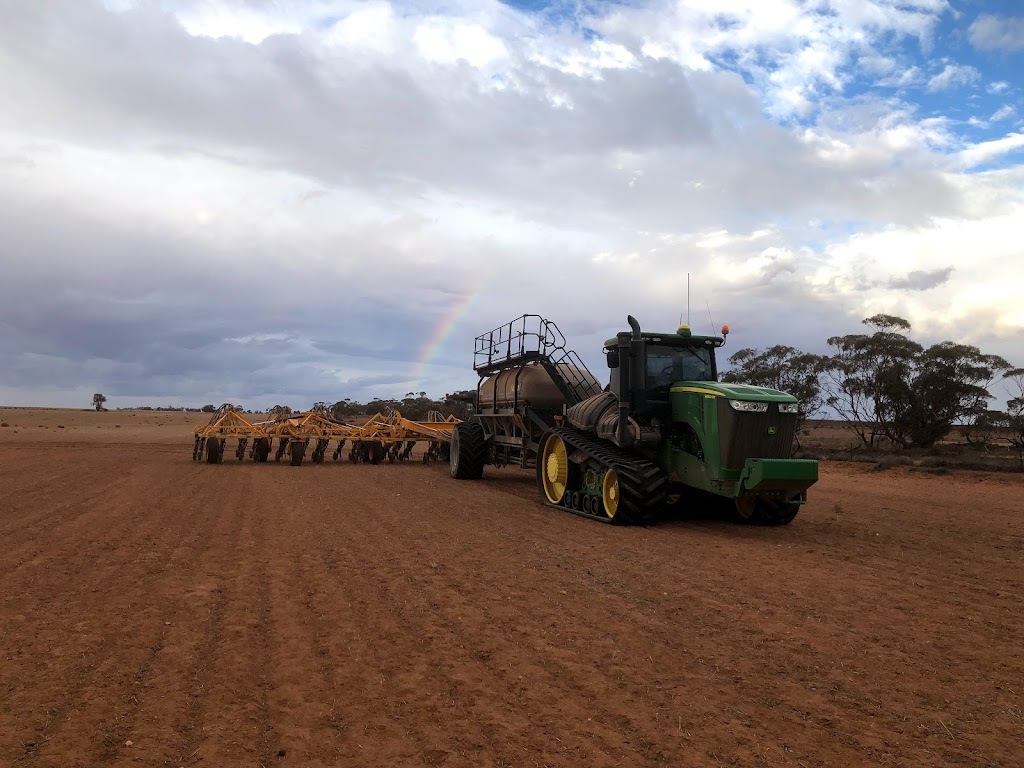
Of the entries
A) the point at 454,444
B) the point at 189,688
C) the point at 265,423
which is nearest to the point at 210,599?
the point at 189,688

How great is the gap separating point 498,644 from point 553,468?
842 centimetres

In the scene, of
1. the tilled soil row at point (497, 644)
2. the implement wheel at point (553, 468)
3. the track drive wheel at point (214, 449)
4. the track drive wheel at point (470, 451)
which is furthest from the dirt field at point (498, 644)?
the track drive wheel at point (214, 449)

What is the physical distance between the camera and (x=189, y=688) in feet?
14.7

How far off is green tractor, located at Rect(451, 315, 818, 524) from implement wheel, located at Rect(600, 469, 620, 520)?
16mm

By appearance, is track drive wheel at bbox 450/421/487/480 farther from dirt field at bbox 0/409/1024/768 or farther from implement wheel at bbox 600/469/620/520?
dirt field at bbox 0/409/1024/768

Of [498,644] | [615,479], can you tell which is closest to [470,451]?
[615,479]

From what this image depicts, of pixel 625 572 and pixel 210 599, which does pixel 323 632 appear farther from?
pixel 625 572

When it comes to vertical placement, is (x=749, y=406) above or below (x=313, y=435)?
above

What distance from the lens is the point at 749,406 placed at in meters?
10.1

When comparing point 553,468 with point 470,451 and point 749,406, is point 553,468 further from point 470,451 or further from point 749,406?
point 470,451

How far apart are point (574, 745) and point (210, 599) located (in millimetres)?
3829

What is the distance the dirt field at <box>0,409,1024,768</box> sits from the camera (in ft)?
→ 12.9

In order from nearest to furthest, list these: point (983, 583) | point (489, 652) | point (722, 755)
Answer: point (722, 755) < point (489, 652) < point (983, 583)

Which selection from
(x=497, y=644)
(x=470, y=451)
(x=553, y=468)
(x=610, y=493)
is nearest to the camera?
(x=497, y=644)
